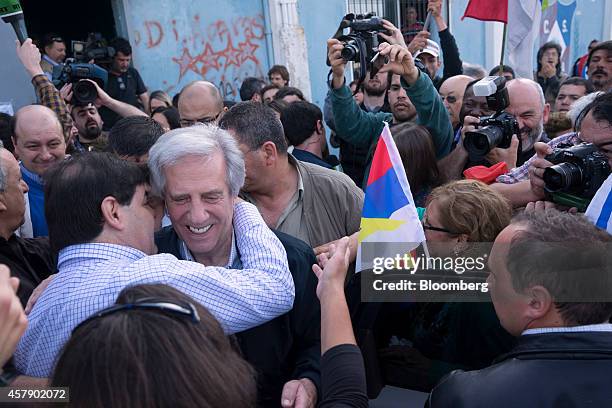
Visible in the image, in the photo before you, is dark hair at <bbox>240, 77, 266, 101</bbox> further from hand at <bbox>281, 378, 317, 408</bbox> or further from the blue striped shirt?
hand at <bbox>281, 378, 317, 408</bbox>

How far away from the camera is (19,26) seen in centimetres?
418

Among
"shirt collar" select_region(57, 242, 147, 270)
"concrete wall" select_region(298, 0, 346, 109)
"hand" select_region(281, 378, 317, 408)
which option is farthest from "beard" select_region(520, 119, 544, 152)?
"concrete wall" select_region(298, 0, 346, 109)

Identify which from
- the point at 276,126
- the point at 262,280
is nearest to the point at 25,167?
the point at 276,126

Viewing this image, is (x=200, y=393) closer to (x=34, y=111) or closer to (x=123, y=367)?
(x=123, y=367)

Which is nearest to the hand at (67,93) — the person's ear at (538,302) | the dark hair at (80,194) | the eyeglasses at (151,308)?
the dark hair at (80,194)

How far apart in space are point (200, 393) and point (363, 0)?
344 inches

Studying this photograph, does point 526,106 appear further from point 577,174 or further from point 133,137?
point 133,137

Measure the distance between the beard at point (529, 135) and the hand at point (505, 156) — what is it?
364 millimetres

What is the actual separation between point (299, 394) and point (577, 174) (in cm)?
125

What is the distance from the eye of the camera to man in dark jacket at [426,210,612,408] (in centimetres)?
123

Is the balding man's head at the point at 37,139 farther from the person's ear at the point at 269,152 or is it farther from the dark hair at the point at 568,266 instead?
the dark hair at the point at 568,266

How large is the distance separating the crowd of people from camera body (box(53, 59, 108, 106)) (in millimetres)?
1380

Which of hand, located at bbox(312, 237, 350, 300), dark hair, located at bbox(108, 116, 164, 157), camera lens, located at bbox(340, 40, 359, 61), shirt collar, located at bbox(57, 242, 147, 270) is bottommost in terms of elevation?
hand, located at bbox(312, 237, 350, 300)

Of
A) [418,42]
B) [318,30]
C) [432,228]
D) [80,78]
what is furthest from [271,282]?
[318,30]
